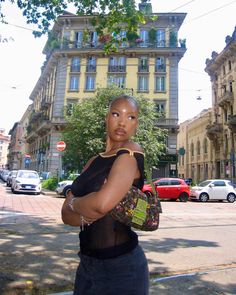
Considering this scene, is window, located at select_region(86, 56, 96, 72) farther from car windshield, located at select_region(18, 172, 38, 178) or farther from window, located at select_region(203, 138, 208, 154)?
window, located at select_region(203, 138, 208, 154)

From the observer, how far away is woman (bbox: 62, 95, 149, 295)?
1562mm

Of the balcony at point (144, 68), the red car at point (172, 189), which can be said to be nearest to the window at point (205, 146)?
the balcony at point (144, 68)

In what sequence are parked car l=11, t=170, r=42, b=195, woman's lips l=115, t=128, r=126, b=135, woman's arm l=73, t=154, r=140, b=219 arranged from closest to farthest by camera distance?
woman's arm l=73, t=154, r=140, b=219
woman's lips l=115, t=128, r=126, b=135
parked car l=11, t=170, r=42, b=195

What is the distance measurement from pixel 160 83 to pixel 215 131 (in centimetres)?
1234

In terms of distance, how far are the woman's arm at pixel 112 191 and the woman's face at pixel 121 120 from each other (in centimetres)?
22

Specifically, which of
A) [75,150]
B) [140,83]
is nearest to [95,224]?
[75,150]

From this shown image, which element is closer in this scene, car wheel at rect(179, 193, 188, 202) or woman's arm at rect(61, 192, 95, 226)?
woman's arm at rect(61, 192, 95, 226)

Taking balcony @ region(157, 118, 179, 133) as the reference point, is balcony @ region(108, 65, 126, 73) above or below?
above

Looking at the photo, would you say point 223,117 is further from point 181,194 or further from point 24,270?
point 24,270

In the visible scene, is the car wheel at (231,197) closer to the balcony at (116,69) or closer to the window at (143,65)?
the window at (143,65)

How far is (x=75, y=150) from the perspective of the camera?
2316 cm

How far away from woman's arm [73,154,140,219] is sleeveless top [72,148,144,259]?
80mm

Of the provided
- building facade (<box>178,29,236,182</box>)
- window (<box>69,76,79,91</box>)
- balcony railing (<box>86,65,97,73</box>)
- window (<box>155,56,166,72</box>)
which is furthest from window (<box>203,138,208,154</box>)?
window (<box>69,76,79,91</box>)

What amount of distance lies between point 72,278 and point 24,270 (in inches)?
28.9
